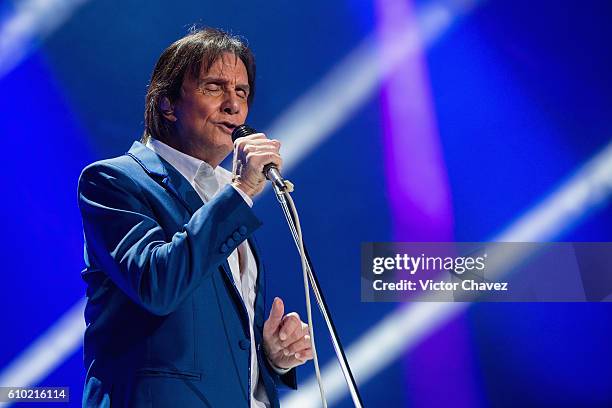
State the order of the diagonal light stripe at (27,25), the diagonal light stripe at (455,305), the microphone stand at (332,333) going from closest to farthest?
the microphone stand at (332,333), the diagonal light stripe at (455,305), the diagonal light stripe at (27,25)

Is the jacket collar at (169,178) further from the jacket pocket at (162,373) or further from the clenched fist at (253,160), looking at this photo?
the jacket pocket at (162,373)

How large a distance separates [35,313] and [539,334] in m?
1.82

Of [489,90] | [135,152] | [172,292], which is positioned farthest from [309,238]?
[172,292]

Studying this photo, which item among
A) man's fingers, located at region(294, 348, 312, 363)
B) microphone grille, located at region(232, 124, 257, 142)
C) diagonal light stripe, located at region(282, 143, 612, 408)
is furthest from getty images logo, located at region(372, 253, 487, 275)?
microphone grille, located at region(232, 124, 257, 142)

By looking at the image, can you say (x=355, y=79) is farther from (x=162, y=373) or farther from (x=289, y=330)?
(x=162, y=373)

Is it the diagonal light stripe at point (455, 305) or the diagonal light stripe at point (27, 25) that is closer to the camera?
the diagonal light stripe at point (455, 305)

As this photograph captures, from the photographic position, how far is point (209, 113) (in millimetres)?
1763

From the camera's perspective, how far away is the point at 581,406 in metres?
2.98

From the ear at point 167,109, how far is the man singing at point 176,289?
9 centimetres

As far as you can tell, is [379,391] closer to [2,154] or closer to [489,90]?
[489,90]

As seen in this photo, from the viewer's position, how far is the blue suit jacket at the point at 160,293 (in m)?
1.38

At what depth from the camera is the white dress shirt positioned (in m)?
1.66

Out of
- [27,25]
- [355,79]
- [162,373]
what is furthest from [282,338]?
[27,25]

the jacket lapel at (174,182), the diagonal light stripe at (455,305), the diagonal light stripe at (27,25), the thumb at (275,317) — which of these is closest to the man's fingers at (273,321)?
the thumb at (275,317)
